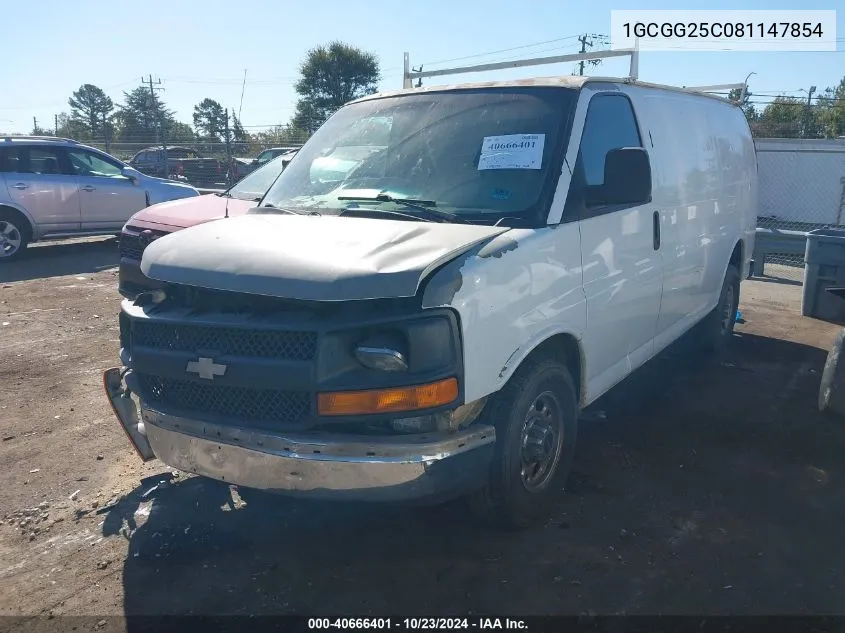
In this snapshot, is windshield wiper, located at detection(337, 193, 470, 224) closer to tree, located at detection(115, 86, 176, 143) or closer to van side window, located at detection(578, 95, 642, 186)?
van side window, located at detection(578, 95, 642, 186)

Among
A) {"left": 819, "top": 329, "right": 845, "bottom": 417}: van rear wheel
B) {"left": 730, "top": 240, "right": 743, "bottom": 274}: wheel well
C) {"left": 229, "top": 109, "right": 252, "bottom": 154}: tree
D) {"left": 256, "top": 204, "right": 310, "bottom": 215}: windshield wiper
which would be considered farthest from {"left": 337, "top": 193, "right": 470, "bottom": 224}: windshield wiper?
{"left": 229, "top": 109, "right": 252, "bottom": 154}: tree

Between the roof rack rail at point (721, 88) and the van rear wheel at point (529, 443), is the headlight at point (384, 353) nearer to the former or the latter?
the van rear wheel at point (529, 443)

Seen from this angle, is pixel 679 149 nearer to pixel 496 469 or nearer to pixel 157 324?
→ pixel 496 469

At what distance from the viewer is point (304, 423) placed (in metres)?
2.95

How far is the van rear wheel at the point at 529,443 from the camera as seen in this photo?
3270mm

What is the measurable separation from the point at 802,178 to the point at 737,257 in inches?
568

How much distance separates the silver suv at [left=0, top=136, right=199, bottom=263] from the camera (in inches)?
452

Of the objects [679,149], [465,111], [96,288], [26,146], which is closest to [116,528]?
[465,111]

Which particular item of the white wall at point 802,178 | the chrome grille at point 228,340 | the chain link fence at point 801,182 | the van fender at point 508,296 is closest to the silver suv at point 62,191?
the chrome grille at point 228,340

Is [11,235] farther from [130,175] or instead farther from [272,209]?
[272,209]

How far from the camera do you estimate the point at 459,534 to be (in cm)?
364


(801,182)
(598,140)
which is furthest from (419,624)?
(801,182)

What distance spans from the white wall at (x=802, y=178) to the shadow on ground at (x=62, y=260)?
621 inches

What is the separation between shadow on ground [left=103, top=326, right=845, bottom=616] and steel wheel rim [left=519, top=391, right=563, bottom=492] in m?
0.26
